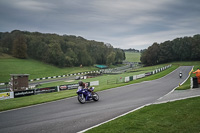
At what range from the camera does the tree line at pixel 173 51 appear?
103006mm

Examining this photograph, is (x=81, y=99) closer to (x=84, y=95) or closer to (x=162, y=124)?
(x=84, y=95)

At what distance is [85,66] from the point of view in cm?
9950

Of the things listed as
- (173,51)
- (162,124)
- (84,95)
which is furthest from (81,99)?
(173,51)

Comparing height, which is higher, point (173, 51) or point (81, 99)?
point (173, 51)

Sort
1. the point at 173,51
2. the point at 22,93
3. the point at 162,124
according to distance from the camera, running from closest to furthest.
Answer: the point at 162,124 < the point at 22,93 < the point at 173,51

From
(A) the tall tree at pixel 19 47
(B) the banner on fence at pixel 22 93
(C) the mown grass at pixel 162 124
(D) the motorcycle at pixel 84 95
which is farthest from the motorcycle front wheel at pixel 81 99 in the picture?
(A) the tall tree at pixel 19 47

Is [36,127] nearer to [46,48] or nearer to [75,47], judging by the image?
[46,48]

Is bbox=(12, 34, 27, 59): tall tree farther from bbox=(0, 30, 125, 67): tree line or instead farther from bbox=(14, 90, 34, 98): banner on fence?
bbox=(14, 90, 34, 98): banner on fence

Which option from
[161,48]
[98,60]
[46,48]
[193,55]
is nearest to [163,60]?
[161,48]

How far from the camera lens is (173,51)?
359 ft

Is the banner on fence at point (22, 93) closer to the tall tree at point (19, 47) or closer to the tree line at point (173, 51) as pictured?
the tall tree at point (19, 47)

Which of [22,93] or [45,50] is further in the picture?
[45,50]

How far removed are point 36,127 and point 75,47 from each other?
315 feet

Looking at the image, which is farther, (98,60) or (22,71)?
(98,60)
